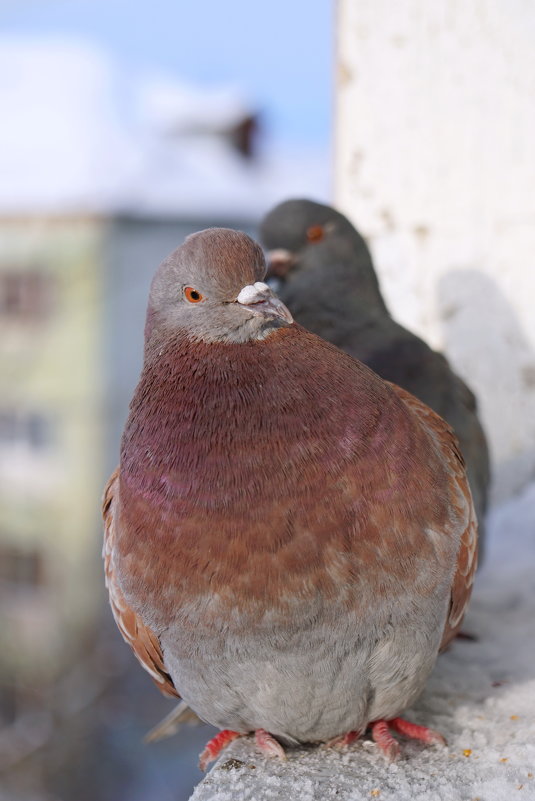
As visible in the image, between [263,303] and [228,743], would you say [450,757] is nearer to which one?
[228,743]

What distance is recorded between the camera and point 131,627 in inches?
72.1

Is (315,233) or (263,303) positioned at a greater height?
(315,233)

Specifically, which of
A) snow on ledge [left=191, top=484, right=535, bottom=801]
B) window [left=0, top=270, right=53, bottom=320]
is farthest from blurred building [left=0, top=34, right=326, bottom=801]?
snow on ledge [left=191, top=484, right=535, bottom=801]

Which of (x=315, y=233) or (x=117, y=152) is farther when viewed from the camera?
(x=117, y=152)

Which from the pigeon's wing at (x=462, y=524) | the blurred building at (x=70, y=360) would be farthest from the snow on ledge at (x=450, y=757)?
the blurred building at (x=70, y=360)

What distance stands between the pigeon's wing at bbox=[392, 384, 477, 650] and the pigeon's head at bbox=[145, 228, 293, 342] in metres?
0.45

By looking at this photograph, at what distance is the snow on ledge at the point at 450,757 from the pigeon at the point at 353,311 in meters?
0.52

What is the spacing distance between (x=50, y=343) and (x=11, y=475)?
8.78ft

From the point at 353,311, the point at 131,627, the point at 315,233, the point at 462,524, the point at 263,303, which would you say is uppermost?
the point at 315,233

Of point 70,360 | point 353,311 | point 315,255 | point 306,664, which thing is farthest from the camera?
point 70,360

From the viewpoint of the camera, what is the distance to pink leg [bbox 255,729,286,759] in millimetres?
1858

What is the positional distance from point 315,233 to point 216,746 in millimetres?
1812

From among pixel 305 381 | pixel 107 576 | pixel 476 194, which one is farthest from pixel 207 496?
pixel 476 194

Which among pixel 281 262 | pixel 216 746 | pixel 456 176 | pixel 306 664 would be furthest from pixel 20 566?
pixel 306 664
